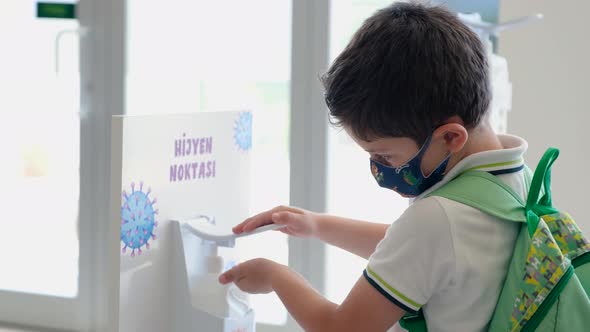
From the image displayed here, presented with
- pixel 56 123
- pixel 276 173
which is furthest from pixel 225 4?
pixel 56 123

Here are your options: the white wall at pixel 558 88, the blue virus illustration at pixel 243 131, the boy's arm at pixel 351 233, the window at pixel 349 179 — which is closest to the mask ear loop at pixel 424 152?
the boy's arm at pixel 351 233

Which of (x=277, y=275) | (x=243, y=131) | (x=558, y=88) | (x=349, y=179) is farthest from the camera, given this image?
(x=349, y=179)

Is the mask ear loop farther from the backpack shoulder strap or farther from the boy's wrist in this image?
the boy's wrist

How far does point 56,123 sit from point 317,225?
1253mm

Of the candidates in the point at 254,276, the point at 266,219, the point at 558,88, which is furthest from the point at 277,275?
the point at 558,88

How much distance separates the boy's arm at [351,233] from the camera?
112 centimetres

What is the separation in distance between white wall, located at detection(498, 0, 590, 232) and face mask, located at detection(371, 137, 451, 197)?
2.25 feet

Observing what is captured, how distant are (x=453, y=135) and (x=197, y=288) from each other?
1.41 feet

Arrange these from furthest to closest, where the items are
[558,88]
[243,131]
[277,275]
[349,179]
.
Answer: [349,179]
[558,88]
[243,131]
[277,275]

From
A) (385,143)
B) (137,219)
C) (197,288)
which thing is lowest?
(197,288)

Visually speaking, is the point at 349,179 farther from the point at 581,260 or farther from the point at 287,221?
the point at 581,260

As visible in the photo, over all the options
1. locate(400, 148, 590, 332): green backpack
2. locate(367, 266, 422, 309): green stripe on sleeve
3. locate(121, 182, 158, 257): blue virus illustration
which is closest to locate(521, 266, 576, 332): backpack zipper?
locate(400, 148, 590, 332): green backpack

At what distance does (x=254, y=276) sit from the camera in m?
0.99

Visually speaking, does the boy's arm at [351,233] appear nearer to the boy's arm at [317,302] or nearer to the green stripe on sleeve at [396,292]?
the boy's arm at [317,302]
